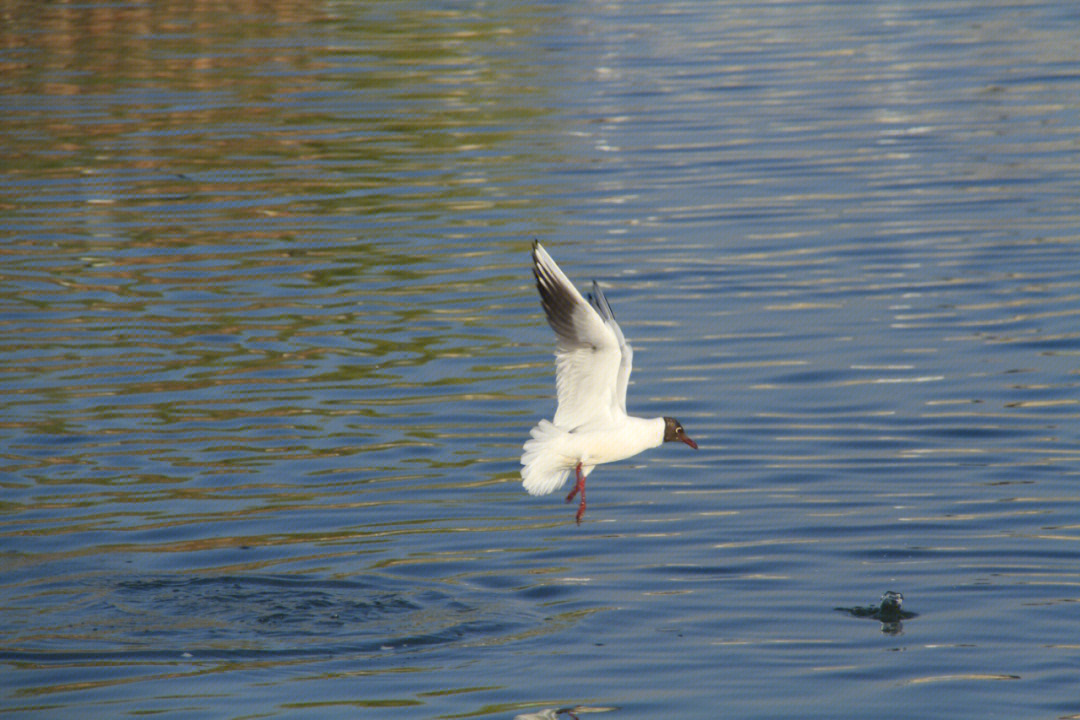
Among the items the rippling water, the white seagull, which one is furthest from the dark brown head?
the rippling water

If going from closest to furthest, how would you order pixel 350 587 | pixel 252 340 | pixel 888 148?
pixel 350 587 < pixel 252 340 < pixel 888 148

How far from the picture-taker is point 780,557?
11117 millimetres

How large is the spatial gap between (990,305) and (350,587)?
8352 mm

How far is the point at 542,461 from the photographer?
35.1 feet

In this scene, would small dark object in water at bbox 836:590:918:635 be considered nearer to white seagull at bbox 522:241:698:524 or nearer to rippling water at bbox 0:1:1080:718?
rippling water at bbox 0:1:1080:718

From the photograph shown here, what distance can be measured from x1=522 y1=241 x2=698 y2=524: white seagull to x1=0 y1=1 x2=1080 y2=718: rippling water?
2.31ft

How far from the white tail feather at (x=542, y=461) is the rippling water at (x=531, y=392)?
620 millimetres

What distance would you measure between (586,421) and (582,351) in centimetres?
57

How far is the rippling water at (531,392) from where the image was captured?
973 cm

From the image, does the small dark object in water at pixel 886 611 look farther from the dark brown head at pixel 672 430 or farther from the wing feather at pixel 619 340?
the wing feather at pixel 619 340

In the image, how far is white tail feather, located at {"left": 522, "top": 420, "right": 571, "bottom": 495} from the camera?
1070 cm

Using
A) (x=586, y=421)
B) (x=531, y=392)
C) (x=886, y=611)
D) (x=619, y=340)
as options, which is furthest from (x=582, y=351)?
(x=531, y=392)

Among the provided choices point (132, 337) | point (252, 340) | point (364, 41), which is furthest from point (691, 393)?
point (364, 41)

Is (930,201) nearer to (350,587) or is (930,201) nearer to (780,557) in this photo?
(780,557)
